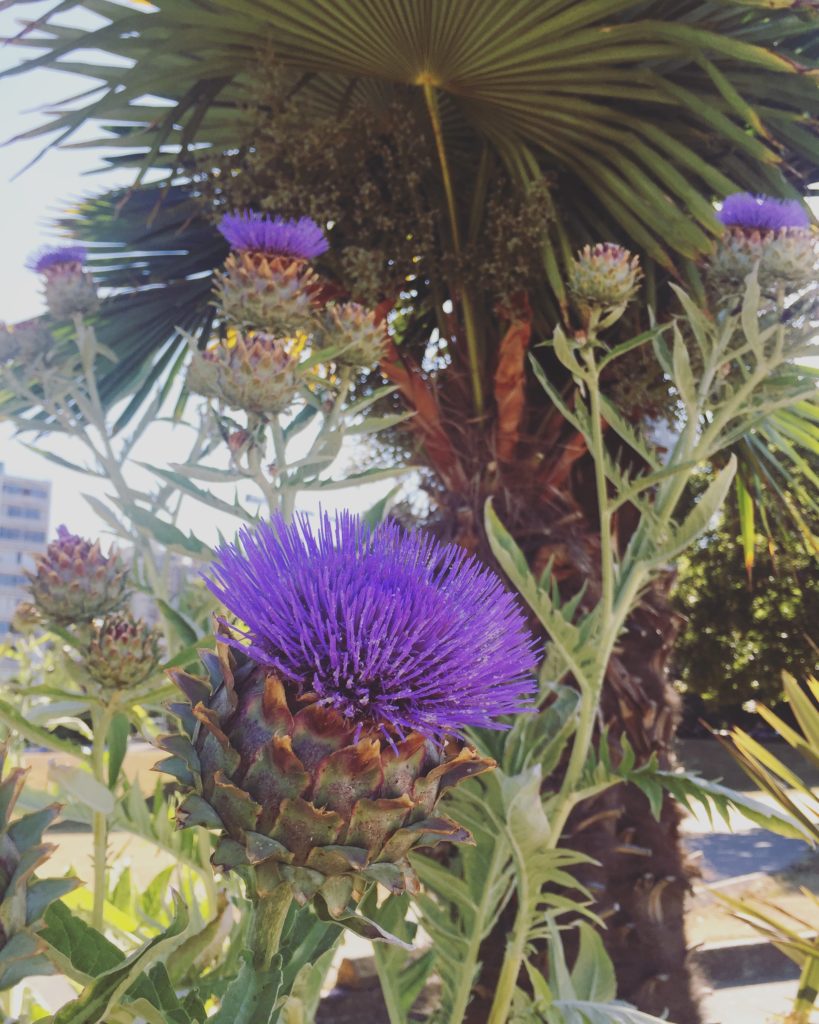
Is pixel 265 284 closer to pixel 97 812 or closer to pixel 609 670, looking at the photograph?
pixel 97 812

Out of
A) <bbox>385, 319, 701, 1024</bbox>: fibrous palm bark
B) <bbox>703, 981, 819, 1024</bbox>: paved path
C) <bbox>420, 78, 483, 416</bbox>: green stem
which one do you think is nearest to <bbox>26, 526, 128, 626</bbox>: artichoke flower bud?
<bbox>385, 319, 701, 1024</bbox>: fibrous palm bark

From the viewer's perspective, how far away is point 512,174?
4.72 ft

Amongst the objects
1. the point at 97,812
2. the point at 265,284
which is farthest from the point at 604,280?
the point at 97,812

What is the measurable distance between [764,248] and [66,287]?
773 millimetres

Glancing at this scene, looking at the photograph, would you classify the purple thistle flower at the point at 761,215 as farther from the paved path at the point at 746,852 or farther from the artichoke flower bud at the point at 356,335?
the paved path at the point at 746,852

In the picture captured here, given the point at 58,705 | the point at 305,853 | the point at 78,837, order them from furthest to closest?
the point at 78,837
the point at 58,705
the point at 305,853

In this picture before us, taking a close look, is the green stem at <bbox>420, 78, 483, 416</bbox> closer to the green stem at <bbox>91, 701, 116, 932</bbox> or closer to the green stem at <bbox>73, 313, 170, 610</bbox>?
the green stem at <bbox>73, 313, 170, 610</bbox>

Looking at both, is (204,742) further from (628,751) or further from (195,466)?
(628,751)

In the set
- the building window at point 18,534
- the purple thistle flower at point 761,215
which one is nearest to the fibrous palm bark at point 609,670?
the purple thistle flower at point 761,215

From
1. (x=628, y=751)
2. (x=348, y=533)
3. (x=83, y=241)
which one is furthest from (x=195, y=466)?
(x=83, y=241)

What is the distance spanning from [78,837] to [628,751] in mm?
2705

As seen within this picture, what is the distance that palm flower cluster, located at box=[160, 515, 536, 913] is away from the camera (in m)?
0.42

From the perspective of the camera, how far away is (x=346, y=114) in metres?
1.45

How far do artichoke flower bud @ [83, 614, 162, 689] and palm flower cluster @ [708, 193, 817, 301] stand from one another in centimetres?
70
